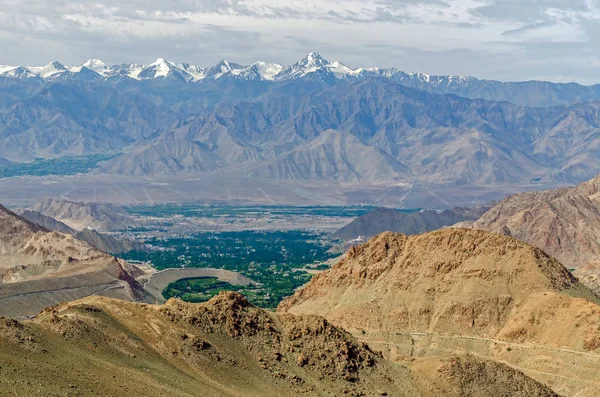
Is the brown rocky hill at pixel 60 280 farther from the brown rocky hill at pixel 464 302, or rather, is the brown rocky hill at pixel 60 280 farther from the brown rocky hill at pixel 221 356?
the brown rocky hill at pixel 221 356

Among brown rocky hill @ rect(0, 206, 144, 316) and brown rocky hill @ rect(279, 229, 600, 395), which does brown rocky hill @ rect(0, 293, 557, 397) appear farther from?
brown rocky hill @ rect(0, 206, 144, 316)

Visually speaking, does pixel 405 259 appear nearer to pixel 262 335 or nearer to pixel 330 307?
pixel 330 307

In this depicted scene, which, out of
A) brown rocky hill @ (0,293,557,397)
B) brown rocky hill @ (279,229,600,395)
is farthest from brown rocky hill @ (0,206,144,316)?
brown rocky hill @ (0,293,557,397)

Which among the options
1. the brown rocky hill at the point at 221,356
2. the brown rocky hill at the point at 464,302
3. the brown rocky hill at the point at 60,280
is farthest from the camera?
the brown rocky hill at the point at 60,280

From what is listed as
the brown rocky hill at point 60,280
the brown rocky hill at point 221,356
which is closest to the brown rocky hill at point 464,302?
the brown rocky hill at point 221,356

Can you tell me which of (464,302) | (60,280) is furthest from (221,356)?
(60,280)
